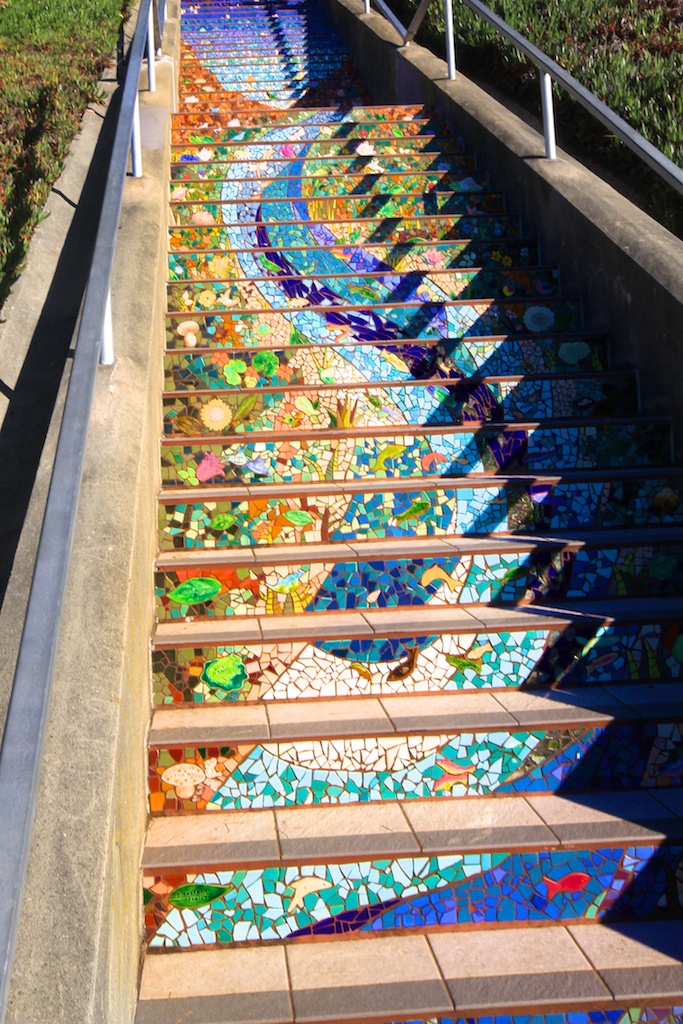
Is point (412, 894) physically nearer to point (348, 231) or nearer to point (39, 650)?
point (39, 650)

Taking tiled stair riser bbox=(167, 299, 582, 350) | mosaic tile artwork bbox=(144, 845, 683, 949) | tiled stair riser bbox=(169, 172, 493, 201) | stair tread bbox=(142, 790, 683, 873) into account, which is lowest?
mosaic tile artwork bbox=(144, 845, 683, 949)

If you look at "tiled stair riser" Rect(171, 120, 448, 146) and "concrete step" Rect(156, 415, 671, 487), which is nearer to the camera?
"concrete step" Rect(156, 415, 671, 487)

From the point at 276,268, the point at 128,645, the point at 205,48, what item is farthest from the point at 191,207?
the point at 205,48

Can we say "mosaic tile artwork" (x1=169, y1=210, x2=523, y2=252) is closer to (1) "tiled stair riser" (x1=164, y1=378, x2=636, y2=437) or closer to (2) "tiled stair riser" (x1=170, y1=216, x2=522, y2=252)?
(2) "tiled stair riser" (x1=170, y1=216, x2=522, y2=252)

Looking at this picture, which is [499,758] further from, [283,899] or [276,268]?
[276,268]

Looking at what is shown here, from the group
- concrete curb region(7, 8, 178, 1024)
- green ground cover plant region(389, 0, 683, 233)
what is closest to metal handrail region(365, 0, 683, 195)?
green ground cover plant region(389, 0, 683, 233)

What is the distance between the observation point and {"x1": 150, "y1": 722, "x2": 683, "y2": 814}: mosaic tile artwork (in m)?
2.88

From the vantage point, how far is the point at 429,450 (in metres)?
4.04

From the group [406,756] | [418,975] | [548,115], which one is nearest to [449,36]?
[548,115]

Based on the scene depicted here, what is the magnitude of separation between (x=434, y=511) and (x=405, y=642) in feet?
2.37

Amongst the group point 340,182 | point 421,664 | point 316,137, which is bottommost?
point 421,664

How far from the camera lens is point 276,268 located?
198 inches

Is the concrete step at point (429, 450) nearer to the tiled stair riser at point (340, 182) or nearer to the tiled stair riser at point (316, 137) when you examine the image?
the tiled stair riser at point (340, 182)

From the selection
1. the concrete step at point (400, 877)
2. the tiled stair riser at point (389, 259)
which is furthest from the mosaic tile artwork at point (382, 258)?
the concrete step at point (400, 877)
